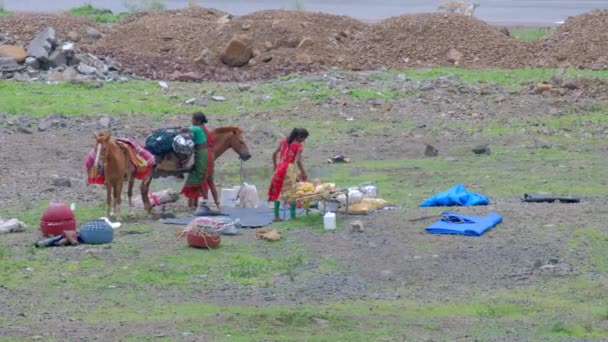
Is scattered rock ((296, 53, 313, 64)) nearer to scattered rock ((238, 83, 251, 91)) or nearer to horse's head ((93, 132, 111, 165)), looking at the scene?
scattered rock ((238, 83, 251, 91))

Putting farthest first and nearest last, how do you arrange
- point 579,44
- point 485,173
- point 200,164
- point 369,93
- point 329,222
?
point 579,44, point 369,93, point 485,173, point 200,164, point 329,222

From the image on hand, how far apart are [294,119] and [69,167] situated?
534cm

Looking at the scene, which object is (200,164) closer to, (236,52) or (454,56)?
(236,52)

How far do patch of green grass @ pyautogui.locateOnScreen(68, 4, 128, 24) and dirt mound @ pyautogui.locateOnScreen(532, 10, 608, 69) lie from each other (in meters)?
11.4

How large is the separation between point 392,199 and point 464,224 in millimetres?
2375

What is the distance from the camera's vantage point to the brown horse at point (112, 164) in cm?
1528

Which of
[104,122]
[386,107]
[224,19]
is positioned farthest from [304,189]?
[224,19]

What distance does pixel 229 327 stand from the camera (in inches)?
415

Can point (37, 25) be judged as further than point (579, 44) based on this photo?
Yes

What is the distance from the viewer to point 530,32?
3556 cm

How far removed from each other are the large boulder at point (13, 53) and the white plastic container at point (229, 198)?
1237 cm

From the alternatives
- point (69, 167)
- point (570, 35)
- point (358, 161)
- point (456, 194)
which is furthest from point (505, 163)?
point (570, 35)

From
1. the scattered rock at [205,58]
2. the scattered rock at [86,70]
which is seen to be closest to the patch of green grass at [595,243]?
the scattered rock at [86,70]

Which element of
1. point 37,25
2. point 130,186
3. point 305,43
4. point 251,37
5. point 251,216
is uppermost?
point 37,25
